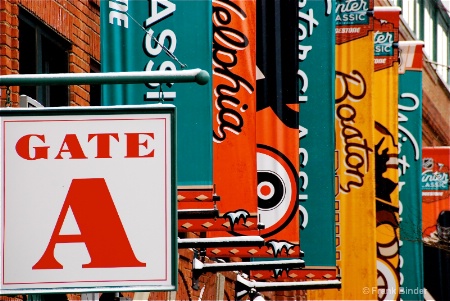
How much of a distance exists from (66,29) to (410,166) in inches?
446

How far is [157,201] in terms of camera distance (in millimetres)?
6293

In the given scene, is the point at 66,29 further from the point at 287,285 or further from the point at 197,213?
the point at 287,285

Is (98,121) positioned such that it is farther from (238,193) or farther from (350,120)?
(350,120)

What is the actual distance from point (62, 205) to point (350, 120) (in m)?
11.7

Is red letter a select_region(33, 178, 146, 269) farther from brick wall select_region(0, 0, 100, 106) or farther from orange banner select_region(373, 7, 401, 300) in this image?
orange banner select_region(373, 7, 401, 300)

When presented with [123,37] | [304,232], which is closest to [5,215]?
[123,37]

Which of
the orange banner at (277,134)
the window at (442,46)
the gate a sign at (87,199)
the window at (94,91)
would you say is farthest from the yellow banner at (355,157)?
the window at (442,46)

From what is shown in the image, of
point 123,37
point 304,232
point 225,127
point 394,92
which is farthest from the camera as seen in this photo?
point 394,92

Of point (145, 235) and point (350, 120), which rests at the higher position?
point (350, 120)

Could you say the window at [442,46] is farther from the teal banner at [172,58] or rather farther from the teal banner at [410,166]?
the teal banner at [172,58]

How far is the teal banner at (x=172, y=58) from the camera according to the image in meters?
10.1

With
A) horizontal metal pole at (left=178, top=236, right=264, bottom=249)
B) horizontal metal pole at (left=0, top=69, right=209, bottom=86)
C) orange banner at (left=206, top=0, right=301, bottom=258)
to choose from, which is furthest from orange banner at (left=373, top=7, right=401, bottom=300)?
horizontal metal pole at (left=0, top=69, right=209, bottom=86)

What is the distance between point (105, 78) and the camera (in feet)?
21.1

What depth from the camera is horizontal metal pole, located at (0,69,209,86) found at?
6375 mm
